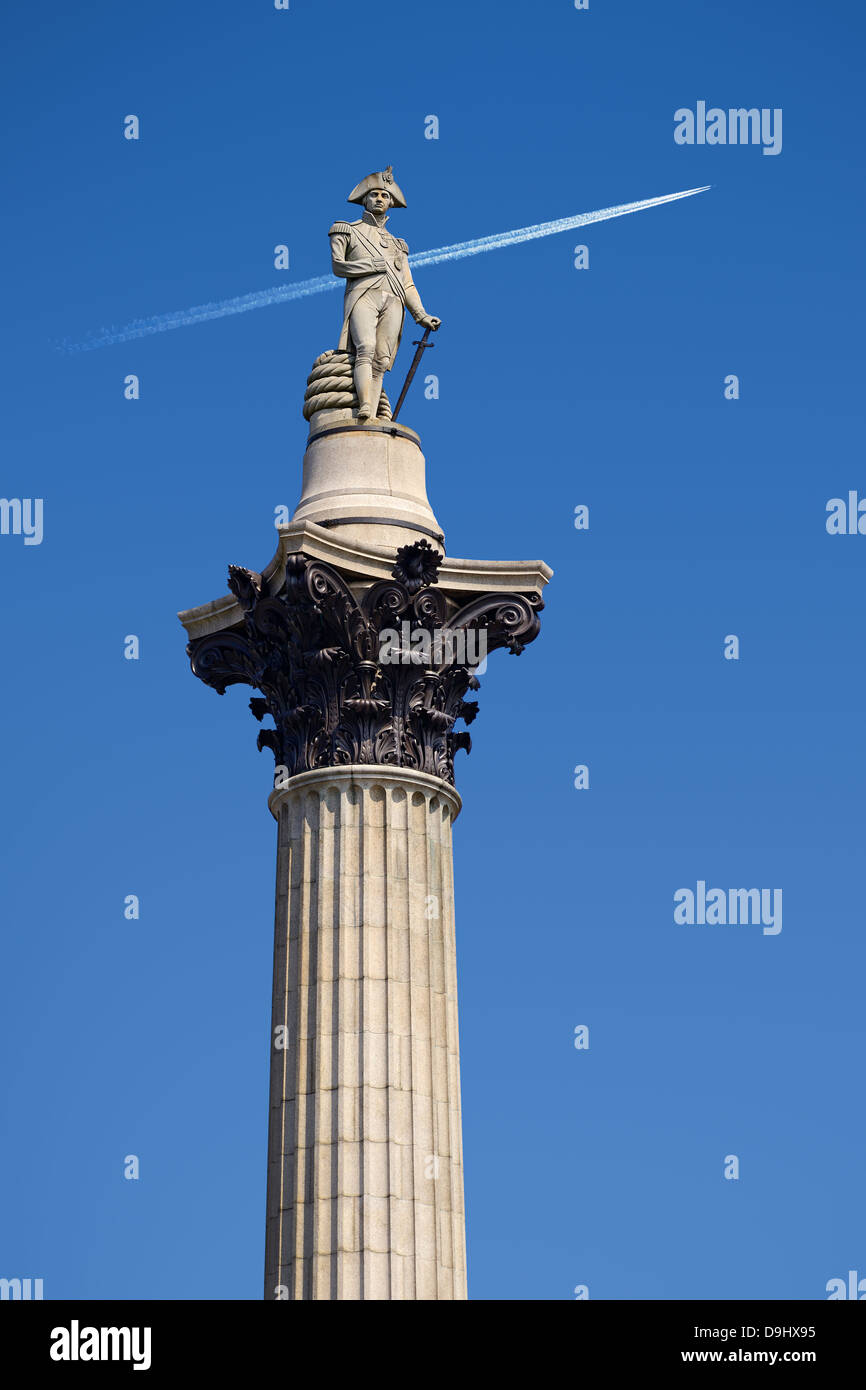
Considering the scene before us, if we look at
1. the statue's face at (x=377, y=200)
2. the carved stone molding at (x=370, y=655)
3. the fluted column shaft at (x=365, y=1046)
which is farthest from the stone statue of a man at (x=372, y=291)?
the fluted column shaft at (x=365, y=1046)

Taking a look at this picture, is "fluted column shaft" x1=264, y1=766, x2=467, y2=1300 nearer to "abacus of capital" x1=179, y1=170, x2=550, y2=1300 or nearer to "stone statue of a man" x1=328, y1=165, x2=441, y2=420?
"abacus of capital" x1=179, y1=170, x2=550, y2=1300

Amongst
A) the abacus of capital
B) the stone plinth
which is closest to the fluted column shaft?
the abacus of capital

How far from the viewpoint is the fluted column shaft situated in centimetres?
4022

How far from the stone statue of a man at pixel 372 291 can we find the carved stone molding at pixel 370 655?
4.63 meters

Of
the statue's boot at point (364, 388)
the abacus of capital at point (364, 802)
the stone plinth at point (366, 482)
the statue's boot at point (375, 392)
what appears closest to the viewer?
the abacus of capital at point (364, 802)

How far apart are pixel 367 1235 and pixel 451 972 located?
201 inches

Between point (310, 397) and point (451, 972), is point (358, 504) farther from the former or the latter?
point (451, 972)

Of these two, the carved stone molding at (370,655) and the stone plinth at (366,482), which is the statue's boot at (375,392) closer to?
the stone plinth at (366,482)

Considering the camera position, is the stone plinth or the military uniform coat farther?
the military uniform coat

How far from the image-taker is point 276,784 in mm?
44531

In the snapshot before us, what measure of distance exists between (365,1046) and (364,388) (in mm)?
12679

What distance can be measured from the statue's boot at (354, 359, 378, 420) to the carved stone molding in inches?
167

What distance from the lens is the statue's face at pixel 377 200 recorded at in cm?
4872
